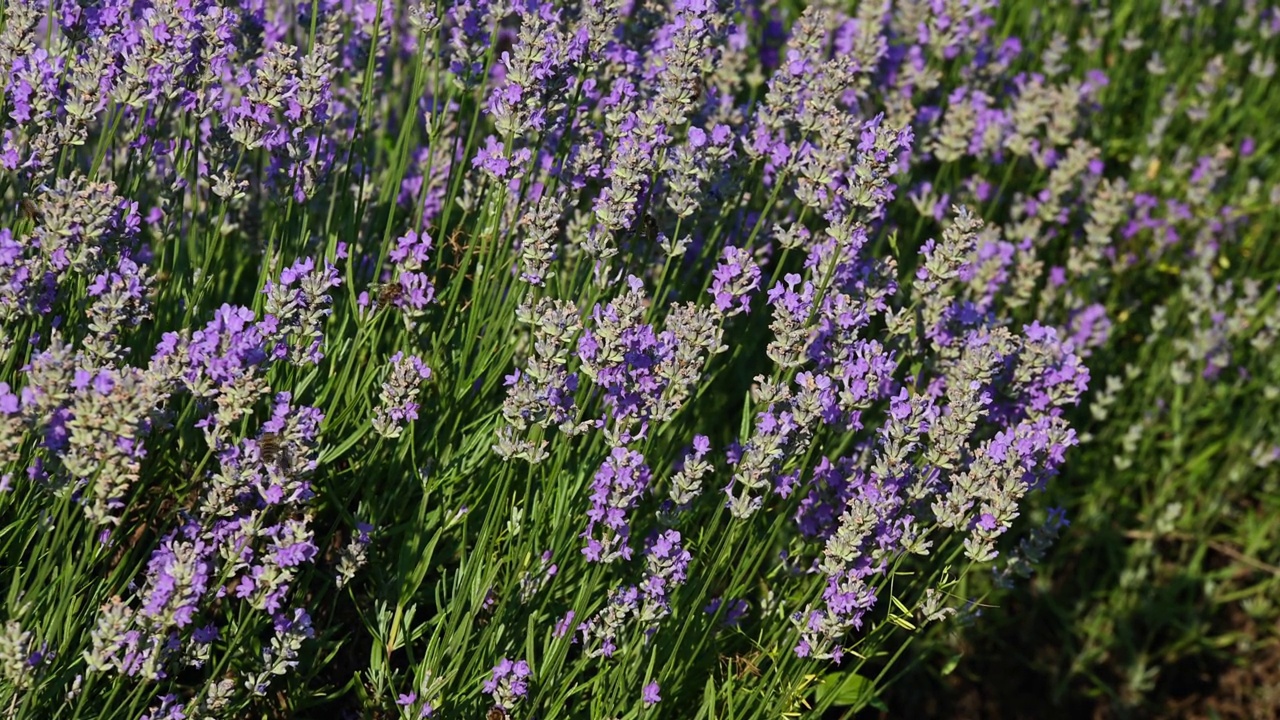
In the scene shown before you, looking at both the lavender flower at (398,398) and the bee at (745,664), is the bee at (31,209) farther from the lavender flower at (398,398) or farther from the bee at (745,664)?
the bee at (745,664)

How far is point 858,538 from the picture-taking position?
2346 millimetres

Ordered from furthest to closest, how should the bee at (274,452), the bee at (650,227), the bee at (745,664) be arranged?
the bee at (650,227)
the bee at (745,664)
the bee at (274,452)

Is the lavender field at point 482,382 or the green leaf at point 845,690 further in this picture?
the green leaf at point 845,690

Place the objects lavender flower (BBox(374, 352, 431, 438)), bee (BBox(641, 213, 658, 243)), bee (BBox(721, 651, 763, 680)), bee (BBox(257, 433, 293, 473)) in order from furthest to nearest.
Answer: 1. bee (BBox(641, 213, 658, 243))
2. bee (BBox(721, 651, 763, 680))
3. lavender flower (BBox(374, 352, 431, 438))
4. bee (BBox(257, 433, 293, 473))

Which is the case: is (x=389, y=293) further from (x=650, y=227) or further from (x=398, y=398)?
(x=650, y=227)

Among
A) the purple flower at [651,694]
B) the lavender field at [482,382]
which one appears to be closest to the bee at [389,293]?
the lavender field at [482,382]

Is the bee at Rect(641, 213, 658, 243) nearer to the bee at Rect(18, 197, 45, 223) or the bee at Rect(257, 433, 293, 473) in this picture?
the bee at Rect(257, 433, 293, 473)

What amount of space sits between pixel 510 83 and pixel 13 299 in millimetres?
952

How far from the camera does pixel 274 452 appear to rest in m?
2.08

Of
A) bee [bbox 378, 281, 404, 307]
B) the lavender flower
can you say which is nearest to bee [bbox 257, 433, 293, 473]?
the lavender flower

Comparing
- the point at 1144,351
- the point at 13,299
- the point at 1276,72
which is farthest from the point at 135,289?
the point at 1276,72

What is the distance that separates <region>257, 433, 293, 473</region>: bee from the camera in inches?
81.6

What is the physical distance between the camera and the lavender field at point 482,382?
7.02ft

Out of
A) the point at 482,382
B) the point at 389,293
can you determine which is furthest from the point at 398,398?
the point at 482,382
